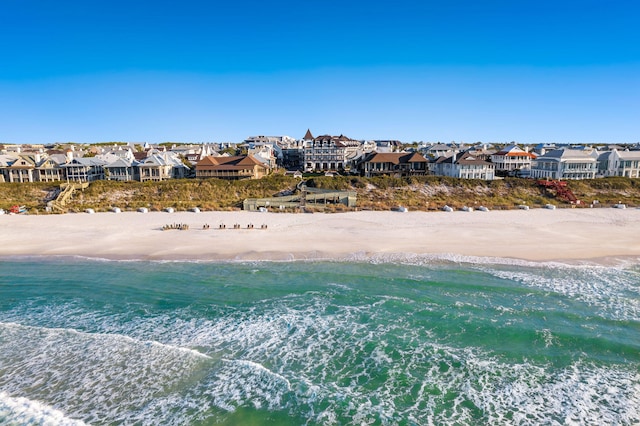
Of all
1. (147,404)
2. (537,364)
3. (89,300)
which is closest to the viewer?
(147,404)

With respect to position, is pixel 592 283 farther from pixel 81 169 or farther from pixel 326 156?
pixel 81 169

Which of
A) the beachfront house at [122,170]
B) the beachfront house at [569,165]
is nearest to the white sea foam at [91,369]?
the beachfront house at [122,170]

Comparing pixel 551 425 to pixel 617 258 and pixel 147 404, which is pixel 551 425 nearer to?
pixel 147 404

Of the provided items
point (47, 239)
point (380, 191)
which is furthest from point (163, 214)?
point (380, 191)

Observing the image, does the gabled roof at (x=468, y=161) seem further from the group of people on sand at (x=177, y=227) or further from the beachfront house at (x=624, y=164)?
the group of people on sand at (x=177, y=227)

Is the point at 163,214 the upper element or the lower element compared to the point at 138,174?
lower

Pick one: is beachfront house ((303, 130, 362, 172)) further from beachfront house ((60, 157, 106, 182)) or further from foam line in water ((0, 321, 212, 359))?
foam line in water ((0, 321, 212, 359))

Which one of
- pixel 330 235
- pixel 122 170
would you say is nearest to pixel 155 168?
pixel 122 170
